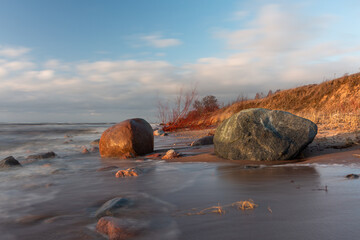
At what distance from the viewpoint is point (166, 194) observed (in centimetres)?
286

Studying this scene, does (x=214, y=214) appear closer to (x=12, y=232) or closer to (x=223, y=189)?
(x=223, y=189)

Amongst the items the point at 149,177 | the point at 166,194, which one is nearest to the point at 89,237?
the point at 166,194

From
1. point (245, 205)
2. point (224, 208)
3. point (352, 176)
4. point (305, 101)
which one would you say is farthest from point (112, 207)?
point (305, 101)

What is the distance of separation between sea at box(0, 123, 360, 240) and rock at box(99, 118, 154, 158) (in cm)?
245

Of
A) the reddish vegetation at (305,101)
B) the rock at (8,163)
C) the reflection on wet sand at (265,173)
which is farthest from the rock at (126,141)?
the reddish vegetation at (305,101)

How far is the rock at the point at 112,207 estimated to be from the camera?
225 centimetres

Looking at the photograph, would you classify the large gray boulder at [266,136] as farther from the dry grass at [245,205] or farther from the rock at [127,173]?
the dry grass at [245,205]

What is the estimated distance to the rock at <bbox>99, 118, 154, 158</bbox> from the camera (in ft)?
21.9

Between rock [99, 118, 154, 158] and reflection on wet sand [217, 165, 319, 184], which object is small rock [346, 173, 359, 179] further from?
rock [99, 118, 154, 158]

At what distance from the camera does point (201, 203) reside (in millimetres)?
2402

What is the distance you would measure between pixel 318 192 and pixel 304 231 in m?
1.02

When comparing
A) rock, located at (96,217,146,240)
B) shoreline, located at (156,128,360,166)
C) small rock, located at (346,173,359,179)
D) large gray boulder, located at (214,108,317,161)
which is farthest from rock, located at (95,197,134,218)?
large gray boulder, located at (214,108,317,161)

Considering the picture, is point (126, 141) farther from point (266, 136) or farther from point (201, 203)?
point (201, 203)

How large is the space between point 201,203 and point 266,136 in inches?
109
